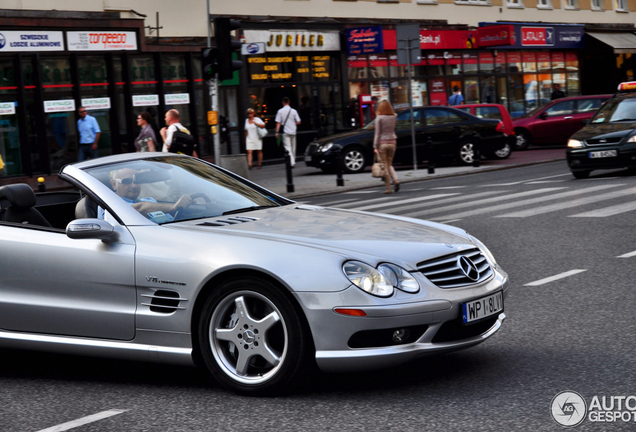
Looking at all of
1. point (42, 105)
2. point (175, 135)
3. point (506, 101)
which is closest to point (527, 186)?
point (175, 135)

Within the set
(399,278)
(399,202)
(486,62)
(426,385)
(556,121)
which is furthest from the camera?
(486,62)

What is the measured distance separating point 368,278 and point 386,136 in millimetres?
13707

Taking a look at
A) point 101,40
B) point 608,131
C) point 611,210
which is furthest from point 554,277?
point 101,40

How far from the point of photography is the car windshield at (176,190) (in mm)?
5609

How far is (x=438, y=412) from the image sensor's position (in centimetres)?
441

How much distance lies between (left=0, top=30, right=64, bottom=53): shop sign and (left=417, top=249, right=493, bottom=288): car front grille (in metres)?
19.7

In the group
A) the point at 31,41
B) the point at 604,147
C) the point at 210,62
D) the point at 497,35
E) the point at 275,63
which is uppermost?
the point at 497,35

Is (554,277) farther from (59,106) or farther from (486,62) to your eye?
(486,62)

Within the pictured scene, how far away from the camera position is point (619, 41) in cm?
4572

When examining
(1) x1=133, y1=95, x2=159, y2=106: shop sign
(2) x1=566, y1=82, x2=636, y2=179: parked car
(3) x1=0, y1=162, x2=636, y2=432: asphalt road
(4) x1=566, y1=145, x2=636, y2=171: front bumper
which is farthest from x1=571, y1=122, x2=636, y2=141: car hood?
(1) x1=133, y1=95, x2=159, y2=106: shop sign

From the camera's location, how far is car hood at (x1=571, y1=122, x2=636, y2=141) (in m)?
17.7

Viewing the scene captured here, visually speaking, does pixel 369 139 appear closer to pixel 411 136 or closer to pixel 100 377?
pixel 411 136

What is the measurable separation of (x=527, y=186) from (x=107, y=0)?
13.9 m

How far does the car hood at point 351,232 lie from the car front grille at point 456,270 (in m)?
0.04
